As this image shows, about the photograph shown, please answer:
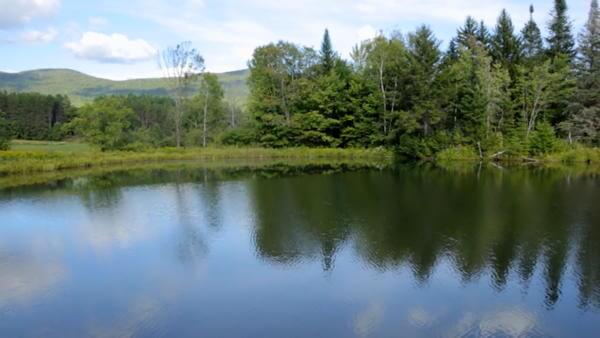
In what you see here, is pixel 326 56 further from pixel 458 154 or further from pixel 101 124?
pixel 101 124

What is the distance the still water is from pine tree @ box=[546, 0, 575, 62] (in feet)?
78.9

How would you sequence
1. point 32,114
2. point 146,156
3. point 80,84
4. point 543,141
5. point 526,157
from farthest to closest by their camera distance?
point 80,84
point 32,114
point 146,156
point 526,157
point 543,141

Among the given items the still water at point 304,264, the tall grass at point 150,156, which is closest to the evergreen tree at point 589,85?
the tall grass at point 150,156

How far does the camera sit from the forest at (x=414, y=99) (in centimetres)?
3534

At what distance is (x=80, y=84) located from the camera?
153875mm

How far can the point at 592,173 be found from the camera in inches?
1029

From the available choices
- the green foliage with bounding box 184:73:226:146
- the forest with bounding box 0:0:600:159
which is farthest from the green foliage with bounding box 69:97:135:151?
the green foliage with bounding box 184:73:226:146

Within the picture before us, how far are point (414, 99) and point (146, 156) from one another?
22460 millimetres

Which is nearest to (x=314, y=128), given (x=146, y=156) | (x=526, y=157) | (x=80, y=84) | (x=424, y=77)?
(x=424, y=77)

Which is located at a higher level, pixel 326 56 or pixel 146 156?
pixel 326 56

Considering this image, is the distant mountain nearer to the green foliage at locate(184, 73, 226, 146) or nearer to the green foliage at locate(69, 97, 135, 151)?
the green foliage at locate(184, 73, 226, 146)

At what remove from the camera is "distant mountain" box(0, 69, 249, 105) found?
136m

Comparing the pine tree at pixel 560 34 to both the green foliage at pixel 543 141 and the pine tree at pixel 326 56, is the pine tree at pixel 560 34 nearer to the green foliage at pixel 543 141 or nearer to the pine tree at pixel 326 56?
the green foliage at pixel 543 141

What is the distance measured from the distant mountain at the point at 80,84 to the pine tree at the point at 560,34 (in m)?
95.1
